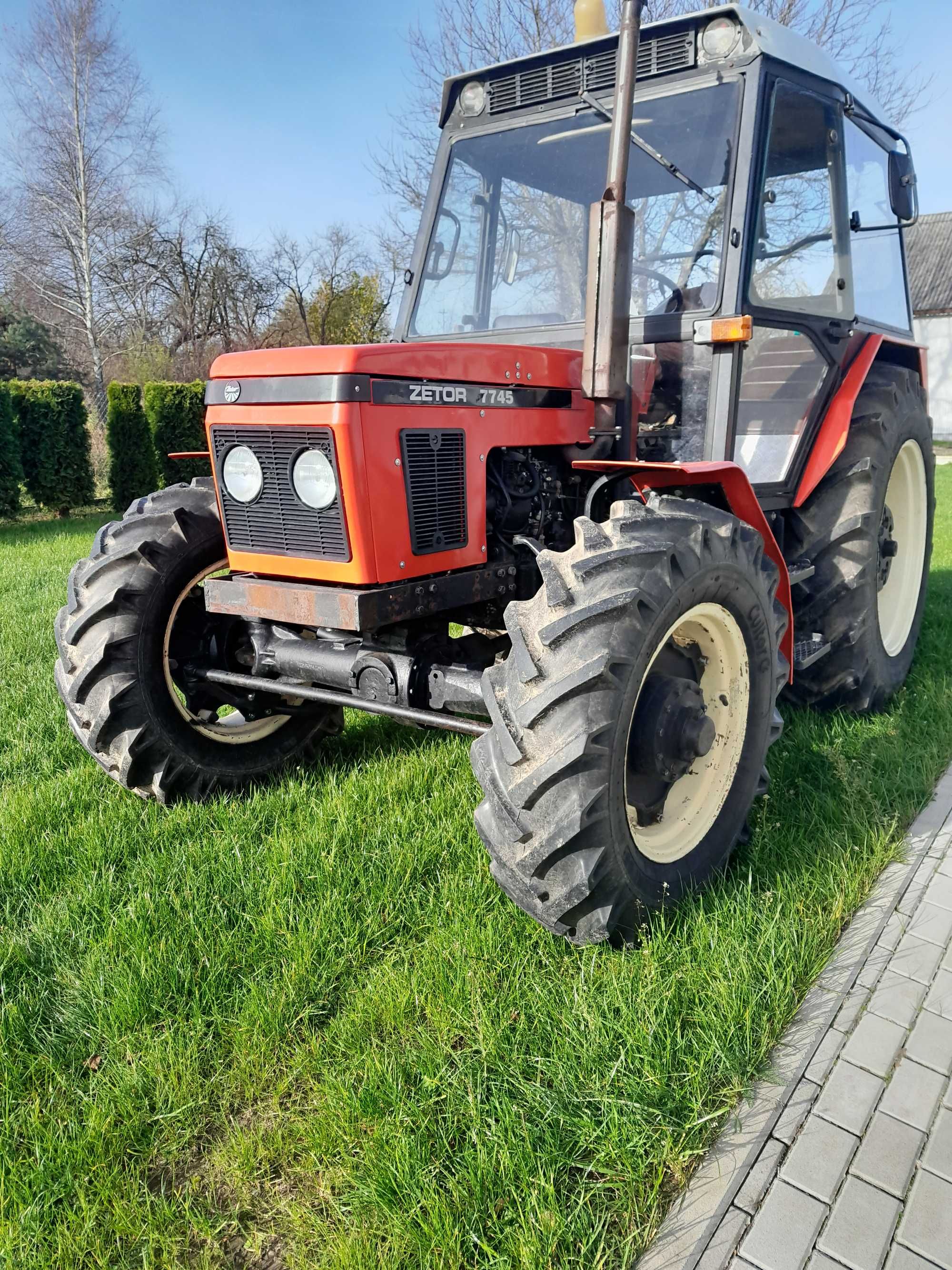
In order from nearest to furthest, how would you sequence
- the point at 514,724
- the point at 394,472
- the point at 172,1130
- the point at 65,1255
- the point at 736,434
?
1. the point at 65,1255
2. the point at 172,1130
3. the point at 514,724
4. the point at 394,472
5. the point at 736,434

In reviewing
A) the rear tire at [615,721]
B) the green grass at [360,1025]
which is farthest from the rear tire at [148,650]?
the rear tire at [615,721]

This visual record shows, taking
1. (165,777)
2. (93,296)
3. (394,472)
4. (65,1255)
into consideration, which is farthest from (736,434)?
(93,296)

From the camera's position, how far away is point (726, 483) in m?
2.91

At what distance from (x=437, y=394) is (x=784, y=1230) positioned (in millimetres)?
2085

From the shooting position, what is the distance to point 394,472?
251 centimetres

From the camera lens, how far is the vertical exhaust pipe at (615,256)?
241 cm

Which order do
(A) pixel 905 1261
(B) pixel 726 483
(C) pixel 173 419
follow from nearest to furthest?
(A) pixel 905 1261
(B) pixel 726 483
(C) pixel 173 419

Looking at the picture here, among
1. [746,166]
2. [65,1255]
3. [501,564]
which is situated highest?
[746,166]

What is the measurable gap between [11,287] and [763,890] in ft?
87.0

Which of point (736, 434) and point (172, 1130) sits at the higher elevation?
point (736, 434)

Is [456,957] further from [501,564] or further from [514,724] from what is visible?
[501,564]

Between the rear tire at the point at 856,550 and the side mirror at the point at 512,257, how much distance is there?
1.47 meters

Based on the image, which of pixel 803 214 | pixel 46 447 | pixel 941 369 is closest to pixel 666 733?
pixel 803 214

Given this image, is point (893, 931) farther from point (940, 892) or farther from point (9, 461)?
point (9, 461)
